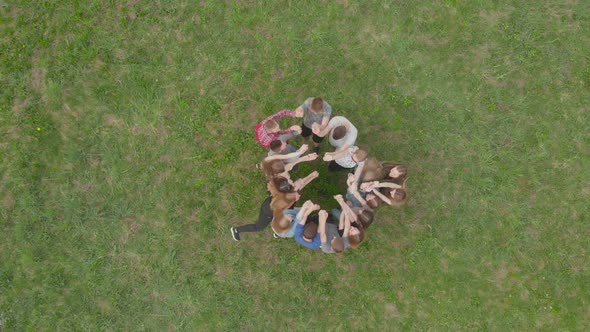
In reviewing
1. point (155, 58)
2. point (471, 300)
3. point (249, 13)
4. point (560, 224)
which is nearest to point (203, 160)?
point (155, 58)

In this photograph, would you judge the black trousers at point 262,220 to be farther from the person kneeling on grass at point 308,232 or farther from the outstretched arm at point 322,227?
the outstretched arm at point 322,227

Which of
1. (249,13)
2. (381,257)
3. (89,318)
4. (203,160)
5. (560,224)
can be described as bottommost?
(89,318)

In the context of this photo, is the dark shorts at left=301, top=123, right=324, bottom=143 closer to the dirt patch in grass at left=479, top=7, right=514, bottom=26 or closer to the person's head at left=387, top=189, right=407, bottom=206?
the person's head at left=387, top=189, right=407, bottom=206

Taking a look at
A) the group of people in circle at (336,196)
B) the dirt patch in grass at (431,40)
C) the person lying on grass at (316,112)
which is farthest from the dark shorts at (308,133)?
the dirt patch in grass at (431,40)

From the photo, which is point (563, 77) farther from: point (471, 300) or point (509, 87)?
point (471, 300)

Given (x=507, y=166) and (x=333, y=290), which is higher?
(x=507, y=166)

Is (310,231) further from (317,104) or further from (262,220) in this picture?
(317,104)
